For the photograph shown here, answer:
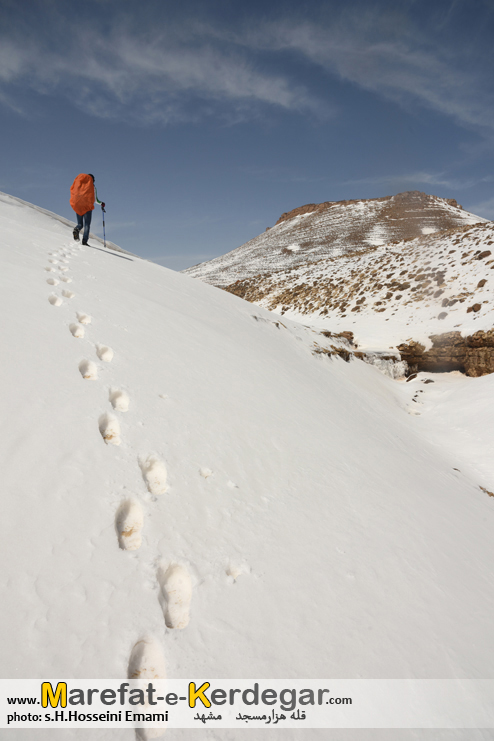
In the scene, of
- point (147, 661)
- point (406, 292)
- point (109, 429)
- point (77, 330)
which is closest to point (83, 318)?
point (77, 330)

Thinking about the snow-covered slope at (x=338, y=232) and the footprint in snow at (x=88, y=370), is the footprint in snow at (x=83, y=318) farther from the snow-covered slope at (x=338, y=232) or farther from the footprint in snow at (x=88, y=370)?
the snow-covered slope at (x=338, y=232)

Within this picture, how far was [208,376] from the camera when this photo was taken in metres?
4.27

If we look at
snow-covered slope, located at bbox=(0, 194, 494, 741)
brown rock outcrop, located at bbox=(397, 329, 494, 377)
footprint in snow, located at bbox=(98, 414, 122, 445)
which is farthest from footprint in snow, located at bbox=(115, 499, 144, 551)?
brown rock outcrop, located at bbox=(397, 329, 494, 377)

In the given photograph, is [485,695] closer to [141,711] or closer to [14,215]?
[141,711]

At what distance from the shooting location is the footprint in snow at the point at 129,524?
1911mm

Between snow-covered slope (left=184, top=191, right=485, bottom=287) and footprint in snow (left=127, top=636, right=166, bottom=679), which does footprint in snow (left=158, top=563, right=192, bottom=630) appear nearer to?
footprint in snow (left=127, top=636, right=166, bottom=679)

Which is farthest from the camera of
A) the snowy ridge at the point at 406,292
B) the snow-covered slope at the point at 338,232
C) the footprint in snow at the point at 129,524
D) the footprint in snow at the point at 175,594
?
the snow-covered slope at the point at 338,232

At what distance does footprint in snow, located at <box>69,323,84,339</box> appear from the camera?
3780mm

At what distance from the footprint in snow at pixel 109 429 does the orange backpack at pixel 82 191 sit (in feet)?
25.2

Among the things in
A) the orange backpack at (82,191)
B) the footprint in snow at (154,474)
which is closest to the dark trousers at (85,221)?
the orange backpack at (82,191)

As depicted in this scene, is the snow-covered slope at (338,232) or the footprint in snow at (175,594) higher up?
the snow-covered slope at (338,232)

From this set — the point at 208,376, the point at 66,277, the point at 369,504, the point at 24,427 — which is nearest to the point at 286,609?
the point at 369,504

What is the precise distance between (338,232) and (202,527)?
54.0 meters

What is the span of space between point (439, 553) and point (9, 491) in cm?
315
